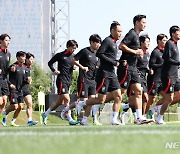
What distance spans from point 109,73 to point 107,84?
12.2 inches

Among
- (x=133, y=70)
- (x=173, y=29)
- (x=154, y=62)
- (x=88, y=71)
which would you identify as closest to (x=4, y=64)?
(x=88, y=71)

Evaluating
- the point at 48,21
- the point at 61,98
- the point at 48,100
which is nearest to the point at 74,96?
the point at 48,100

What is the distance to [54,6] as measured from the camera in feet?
431

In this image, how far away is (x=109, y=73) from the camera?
1278cm

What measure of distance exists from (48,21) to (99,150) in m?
A: 193

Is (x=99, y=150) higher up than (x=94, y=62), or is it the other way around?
(x=94, y=62)

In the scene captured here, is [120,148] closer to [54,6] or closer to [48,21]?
[54,6]

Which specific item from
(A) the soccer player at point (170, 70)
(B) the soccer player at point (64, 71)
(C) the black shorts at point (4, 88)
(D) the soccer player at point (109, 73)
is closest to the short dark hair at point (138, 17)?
(D) the soccer player at point (109, 73)

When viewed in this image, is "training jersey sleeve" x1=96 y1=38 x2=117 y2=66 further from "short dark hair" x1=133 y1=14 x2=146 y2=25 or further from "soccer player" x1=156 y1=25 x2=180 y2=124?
"soccer player" x1=156 y1=25 x2=180 y2=124

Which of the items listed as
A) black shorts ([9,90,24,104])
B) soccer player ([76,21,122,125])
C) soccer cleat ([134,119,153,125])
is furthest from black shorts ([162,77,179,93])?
Result: black shorts ([9,90,24,104])

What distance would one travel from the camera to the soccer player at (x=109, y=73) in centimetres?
1253

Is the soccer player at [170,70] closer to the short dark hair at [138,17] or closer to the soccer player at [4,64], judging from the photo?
the short dark hair at [138,17]

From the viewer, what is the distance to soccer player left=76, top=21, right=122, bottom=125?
41.1 feet

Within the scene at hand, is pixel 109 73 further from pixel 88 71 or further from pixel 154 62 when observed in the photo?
pixel 154 62
